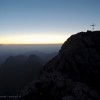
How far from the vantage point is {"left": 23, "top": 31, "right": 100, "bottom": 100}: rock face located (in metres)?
27.7

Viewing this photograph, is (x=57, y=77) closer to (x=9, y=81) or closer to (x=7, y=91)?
(x=7, y=91)

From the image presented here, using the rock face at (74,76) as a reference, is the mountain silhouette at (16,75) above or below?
below

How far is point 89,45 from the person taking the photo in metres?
36.8

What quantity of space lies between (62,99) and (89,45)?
13.5 m

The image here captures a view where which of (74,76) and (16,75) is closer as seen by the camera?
(74,76)

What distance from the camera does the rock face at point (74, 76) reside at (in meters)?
27.7

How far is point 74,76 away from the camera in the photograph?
31.3 metres

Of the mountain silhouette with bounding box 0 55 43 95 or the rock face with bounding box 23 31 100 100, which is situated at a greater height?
the rock face with bounding box 23 31 100 100

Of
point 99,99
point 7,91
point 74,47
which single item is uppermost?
point 74,47

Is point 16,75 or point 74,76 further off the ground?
point 74,76

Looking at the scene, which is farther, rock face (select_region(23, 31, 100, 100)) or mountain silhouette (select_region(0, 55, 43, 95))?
mountain silhouette (select_region(0, 55, 43, 95))

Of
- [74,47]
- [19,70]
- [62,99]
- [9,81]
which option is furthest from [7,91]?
[62,99]

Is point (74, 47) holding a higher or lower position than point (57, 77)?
higher

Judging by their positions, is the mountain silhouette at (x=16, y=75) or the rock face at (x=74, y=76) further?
the mountain silhouette at (x=16, y=75)
